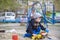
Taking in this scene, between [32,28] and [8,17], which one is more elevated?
[8,17]

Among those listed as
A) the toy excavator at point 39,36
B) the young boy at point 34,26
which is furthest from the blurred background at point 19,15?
the toy excavator at point 39,36

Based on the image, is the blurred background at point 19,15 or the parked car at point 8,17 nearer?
the blurred background at point 19,15

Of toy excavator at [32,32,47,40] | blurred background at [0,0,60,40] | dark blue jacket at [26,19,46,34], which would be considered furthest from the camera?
blurred background at [0,0,60,40]

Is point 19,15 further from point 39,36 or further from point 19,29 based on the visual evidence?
point 39,36

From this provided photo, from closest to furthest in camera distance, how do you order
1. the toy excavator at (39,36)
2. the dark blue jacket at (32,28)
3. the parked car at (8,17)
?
the toy excavator at (39,36)
the dark blue jacket at (32,28)
the parked car at (8,17)

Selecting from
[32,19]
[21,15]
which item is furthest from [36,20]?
[21,15]

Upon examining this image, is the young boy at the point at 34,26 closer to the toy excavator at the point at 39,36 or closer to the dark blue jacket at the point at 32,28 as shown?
the dark blue jacket at the point at 32,28

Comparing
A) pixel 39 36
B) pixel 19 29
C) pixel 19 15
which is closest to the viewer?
pixel 39 36

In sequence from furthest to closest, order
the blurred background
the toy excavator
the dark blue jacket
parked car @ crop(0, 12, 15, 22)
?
parked car @ crop(0, 12, 15, 22) < the blurred background < the dark blue jacket < the toy excavator

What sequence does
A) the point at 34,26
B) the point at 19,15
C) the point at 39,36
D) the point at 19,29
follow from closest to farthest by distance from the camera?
1. the point at 39,36
2. the point at 34,26
3. the point at 19,15
4. the point at 19,29

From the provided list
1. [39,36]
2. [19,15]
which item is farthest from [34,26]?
[19,15]

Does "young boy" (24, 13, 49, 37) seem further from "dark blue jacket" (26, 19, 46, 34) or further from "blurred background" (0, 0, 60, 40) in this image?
"blurred background" (0, 0, 60, 40)

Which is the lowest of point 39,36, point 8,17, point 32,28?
point 39,36

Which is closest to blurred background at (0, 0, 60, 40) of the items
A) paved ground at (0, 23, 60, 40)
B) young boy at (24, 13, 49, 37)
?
paved ground at (0, 23, 60, 40)
